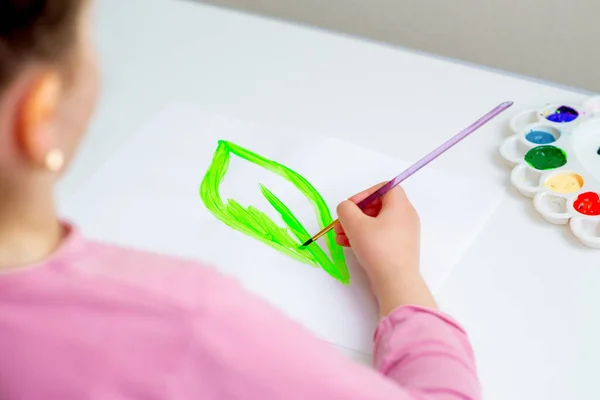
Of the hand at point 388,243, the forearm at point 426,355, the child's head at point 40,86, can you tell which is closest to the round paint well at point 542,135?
the hand at point 388,243

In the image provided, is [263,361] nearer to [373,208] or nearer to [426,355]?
[426,355]

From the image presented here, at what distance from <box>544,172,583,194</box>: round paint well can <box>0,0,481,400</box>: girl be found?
37 cm

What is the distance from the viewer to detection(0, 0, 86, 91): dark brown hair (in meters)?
0.33

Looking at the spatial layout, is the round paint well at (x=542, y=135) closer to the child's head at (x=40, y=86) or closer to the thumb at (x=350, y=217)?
the thumb at (x=350, y=217)

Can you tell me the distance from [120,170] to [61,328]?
0.40m

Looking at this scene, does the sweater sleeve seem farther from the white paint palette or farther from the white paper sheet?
the white paint palette

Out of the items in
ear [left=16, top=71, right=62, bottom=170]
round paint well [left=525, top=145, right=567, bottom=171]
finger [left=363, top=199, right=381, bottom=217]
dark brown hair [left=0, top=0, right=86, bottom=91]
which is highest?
dark brown hair [left=0, top=0, right=86, bottom=91]

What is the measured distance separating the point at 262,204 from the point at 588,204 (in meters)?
0.30

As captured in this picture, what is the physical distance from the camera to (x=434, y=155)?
73 centimetres

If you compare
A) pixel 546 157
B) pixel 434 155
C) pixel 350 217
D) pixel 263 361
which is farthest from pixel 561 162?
pixel 263 361

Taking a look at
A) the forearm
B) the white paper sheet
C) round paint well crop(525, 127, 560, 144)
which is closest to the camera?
the forearm

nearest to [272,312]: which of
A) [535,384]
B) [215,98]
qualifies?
[535,384]

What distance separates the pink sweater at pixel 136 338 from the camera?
0.38 meters

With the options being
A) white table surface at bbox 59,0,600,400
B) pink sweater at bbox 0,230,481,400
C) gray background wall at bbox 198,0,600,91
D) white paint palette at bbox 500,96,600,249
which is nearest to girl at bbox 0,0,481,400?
pink sweater at bbox 0,230,481,400
